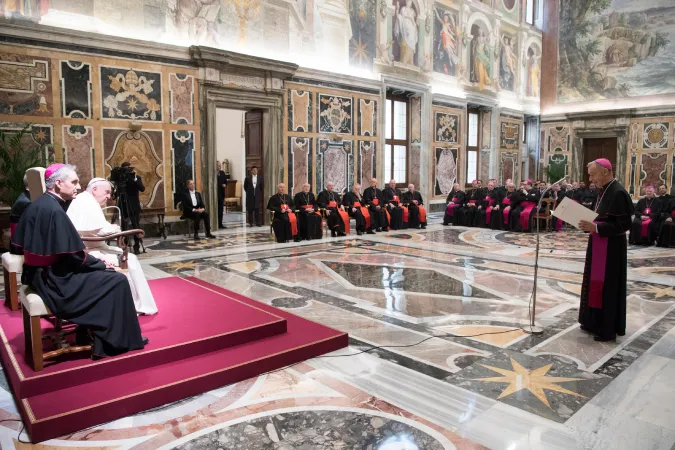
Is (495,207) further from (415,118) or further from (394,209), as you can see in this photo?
(415,118)

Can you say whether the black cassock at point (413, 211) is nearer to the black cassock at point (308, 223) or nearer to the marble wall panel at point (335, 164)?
the marble wall panel at point (335, 164)

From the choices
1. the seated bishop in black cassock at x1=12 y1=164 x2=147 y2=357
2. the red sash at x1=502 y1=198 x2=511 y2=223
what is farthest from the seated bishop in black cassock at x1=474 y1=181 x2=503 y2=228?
the seated bishop in black cassock at x1=12 y1=164 x2=147 y2=357

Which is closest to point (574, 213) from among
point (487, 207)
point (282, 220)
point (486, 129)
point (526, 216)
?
point (282, 220)

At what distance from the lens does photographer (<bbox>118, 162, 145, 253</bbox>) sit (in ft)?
A: 29.6

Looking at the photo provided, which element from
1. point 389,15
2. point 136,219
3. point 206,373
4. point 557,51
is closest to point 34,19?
point 136,219

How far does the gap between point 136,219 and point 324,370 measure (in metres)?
6.75

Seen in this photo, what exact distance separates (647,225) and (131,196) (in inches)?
406

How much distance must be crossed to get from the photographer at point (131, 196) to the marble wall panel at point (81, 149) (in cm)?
89

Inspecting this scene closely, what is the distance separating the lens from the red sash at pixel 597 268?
15.0 feet

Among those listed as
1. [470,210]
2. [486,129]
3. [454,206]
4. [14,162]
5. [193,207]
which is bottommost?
[470,210]

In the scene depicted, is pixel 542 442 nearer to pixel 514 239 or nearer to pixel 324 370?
pixel 324 370

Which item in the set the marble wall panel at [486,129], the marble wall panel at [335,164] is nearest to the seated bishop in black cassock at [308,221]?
the marble wall panel at [335,164]

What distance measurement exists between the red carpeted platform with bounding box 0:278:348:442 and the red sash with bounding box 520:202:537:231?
921 centimetres

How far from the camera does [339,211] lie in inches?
450
